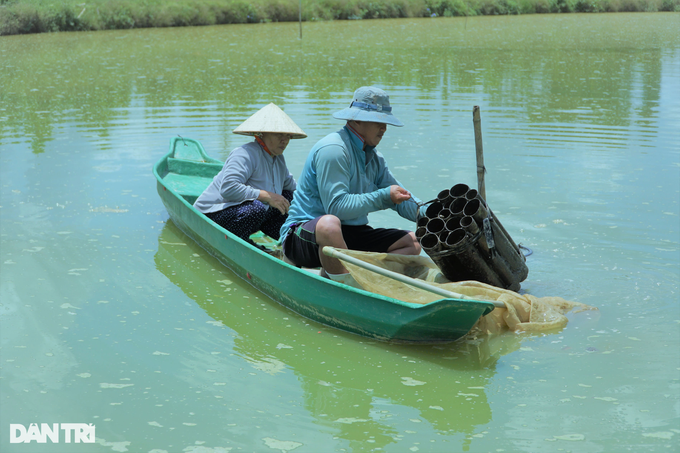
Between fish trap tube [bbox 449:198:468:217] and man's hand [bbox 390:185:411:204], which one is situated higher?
man's hand [bbox 390:185:411:204]

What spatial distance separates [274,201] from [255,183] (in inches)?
11.3

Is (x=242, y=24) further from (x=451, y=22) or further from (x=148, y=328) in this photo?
(x=148, y=328)

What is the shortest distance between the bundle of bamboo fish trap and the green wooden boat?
1.45ft

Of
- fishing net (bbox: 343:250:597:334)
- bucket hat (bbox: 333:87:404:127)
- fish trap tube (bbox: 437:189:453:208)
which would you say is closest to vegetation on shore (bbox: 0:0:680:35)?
bucket hat (bbox: 333:87:404:127)

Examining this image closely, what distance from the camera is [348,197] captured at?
431cm

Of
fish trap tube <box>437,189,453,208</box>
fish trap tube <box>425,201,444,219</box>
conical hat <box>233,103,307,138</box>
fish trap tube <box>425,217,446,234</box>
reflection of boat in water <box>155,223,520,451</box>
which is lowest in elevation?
reflection of boat in water <box>155,223,520,451</box>

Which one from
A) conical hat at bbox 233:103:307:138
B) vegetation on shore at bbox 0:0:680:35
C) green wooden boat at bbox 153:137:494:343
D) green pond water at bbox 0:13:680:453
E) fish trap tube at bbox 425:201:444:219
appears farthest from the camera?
vegetation on shore at bbox 0:0:680:35

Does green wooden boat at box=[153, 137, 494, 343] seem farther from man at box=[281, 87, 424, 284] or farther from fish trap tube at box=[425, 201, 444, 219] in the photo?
fish trap tube at box=[425, 201, 444, 219]

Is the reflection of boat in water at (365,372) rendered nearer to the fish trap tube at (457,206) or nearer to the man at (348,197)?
the man at (348,197)

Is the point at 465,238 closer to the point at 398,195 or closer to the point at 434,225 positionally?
the point at 434,225

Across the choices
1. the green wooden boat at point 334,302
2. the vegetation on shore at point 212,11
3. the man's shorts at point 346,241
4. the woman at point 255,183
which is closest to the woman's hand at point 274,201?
the woman at point 255,183

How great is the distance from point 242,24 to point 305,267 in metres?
28.9

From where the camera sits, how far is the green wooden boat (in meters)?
3.83

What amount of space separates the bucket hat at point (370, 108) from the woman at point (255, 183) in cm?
96
